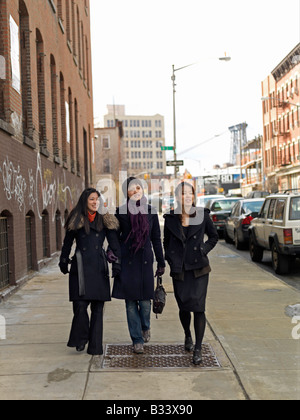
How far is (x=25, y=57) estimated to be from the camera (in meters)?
13.0

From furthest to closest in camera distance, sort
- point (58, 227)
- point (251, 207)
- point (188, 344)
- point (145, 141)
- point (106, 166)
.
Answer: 1. point (145, 141)
2. point (106, 166)
3. point (251, 207)
4. point (58, 227)
5. point (188, 344)

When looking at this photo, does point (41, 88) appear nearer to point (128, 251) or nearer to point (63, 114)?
point (63, 114)

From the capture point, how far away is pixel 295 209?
11.7m

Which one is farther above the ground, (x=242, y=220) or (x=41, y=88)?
(x=41, y=88)

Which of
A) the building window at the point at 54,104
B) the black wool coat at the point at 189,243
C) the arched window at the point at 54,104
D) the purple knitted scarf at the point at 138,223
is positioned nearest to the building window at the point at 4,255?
the purple knitted scarf at the point at 138,223

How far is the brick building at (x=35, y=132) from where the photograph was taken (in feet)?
33.9

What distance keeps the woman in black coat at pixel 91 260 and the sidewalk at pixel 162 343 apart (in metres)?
0.46

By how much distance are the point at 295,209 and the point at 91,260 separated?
688cm

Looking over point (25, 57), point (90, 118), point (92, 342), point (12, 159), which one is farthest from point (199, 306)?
point (90, 118)

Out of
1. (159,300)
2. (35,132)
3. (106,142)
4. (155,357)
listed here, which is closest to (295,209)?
(35,132)

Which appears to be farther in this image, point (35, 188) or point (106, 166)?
point (106, 166)

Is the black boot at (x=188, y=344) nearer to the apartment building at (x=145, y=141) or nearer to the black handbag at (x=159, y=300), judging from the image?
the black handbag at (x=159, y=300)
